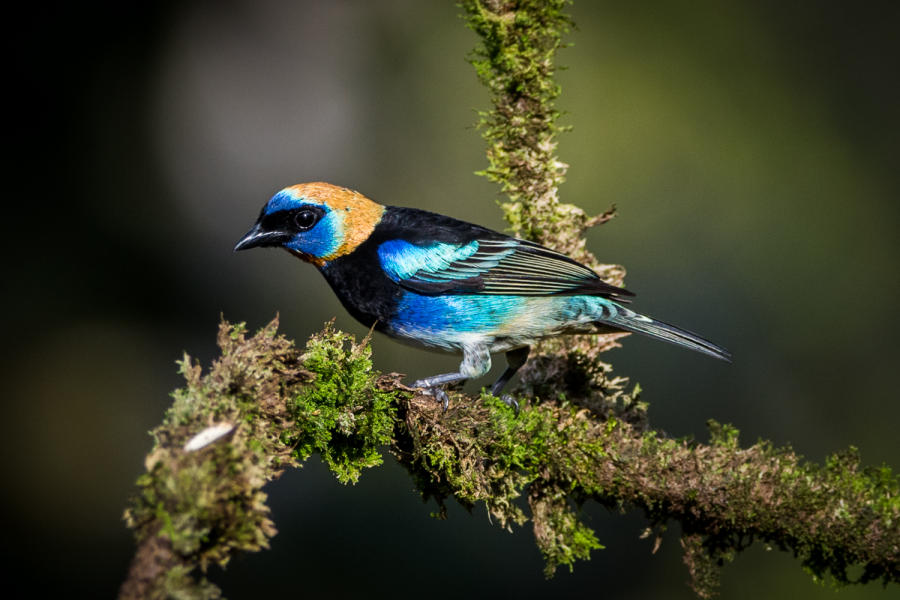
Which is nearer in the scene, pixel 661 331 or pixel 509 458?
pixel 509 458

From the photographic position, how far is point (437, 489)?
3.19 m

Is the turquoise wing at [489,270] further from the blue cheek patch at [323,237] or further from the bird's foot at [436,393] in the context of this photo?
the bird's foot at [436,393]

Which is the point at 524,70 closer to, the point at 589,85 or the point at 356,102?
the point at 589,85

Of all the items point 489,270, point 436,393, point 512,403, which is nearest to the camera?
point 436,393

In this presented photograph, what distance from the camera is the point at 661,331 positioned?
386cm

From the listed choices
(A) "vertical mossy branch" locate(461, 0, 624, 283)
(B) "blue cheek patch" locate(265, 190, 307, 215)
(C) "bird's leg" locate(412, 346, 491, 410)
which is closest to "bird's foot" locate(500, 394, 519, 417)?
(C) "bird's leg" locate(412, 346, 491, 410)

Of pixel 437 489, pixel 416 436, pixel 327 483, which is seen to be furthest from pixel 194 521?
pixel 327 483

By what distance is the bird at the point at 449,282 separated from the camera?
3766mm

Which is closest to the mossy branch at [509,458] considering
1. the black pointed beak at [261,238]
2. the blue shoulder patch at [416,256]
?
the blue shoulder patch at [416,256]

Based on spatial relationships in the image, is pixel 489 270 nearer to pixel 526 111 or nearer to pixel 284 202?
pixel 526 111

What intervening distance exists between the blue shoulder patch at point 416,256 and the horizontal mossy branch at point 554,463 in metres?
0.83

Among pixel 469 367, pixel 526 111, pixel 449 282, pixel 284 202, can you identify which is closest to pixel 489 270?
pixel 449 282

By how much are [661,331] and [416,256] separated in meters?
1.27

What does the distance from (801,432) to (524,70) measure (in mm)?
4079
